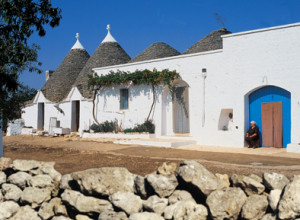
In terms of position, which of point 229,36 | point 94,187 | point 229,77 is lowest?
point 94,187

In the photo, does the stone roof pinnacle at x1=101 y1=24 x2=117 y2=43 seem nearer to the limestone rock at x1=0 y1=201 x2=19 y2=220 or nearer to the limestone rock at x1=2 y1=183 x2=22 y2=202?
the limestone rock at x1=2 y1=183 x2=22 y2=202

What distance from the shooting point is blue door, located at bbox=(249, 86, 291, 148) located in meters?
12.0

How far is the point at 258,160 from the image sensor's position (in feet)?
29.4

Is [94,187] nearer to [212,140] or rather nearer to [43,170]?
[43,170]

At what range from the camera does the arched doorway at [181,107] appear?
15352mm

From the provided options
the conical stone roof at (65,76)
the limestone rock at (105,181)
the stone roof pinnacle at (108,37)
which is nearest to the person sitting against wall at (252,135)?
the limestone rock at (105,181)

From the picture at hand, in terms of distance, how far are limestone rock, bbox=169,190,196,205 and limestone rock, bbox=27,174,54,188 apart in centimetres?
244

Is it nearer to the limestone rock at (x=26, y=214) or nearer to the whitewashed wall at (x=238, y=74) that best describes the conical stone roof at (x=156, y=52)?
the whitewashed wall at (x=238, y=74)

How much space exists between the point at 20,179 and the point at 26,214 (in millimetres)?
788

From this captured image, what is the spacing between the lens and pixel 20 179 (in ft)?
22.1

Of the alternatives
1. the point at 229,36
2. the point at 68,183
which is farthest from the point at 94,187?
the point at 229,36

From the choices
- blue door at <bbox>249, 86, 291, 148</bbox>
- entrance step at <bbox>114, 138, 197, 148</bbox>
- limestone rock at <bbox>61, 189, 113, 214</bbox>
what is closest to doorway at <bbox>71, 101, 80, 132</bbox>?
entrance step at <bbox>114, 138, 197, 148</bbox>

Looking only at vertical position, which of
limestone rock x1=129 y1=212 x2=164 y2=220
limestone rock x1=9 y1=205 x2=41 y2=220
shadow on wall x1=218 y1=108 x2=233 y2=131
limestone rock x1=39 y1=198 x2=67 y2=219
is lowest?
limestone rock x1=9 y1=205 x2=41 y2=220

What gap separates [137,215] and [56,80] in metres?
18.8
